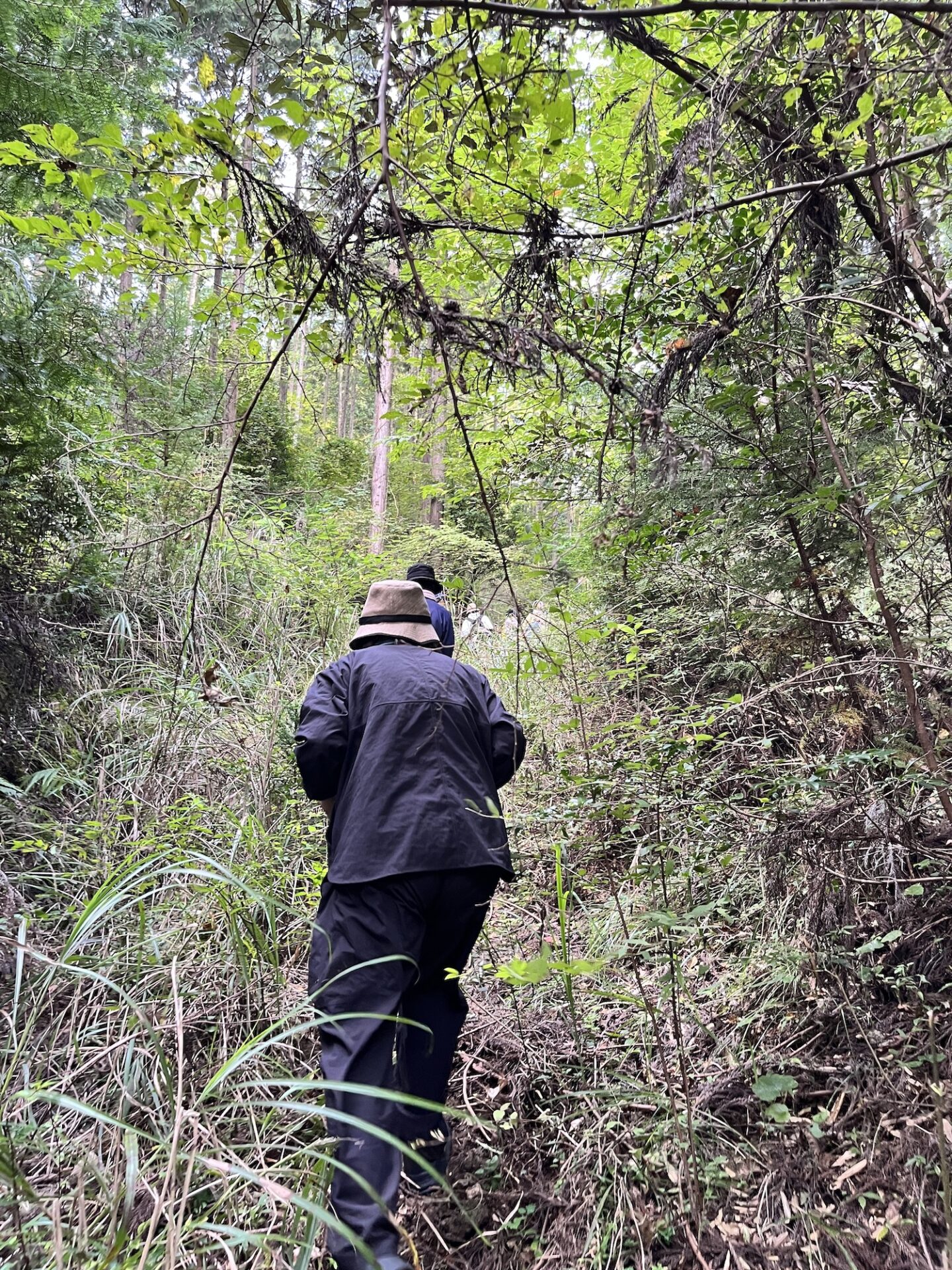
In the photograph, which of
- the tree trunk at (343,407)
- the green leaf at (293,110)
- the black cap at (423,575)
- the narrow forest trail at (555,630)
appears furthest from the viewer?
the tree trunk at (343,407)

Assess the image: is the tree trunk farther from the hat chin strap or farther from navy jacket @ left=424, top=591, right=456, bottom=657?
the hat chin strap

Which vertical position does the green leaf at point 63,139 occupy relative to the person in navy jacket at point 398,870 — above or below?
above

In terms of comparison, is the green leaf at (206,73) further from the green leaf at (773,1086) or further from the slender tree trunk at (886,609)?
the green leaf at (773,1086)

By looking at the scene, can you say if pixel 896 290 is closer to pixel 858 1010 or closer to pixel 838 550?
pixel 838 550

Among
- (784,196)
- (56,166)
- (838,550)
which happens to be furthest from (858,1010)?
(56,166)

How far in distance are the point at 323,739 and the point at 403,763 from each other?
32cm

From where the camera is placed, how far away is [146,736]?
4656 millimetres

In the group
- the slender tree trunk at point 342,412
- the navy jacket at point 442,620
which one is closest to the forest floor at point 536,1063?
the navy jacket at point 442,620

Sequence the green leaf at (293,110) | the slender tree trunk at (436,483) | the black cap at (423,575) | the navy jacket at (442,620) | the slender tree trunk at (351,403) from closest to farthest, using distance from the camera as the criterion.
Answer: the green leaf at (293,110) → the navy jacket at (442,620) → the black cap at (423,575) → the slender tree trunk at (436,483) → the slender tree trunk at (351,403)

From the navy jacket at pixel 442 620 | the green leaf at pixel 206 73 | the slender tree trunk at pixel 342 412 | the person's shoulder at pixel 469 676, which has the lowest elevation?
the person's shoulder at pixel 469 676

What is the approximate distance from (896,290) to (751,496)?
1.14 m

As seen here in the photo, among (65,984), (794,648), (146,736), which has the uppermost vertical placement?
(794,648)

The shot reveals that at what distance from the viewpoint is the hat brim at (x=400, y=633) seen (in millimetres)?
2857

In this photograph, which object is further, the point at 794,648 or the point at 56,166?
the point at 794,648
